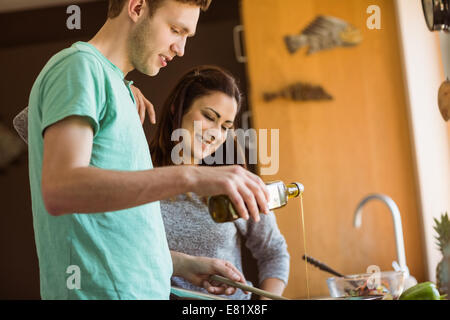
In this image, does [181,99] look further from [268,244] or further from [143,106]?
[268,244]

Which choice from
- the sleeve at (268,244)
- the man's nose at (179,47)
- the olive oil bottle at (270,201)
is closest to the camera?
the olive oil bottle at (270,201)

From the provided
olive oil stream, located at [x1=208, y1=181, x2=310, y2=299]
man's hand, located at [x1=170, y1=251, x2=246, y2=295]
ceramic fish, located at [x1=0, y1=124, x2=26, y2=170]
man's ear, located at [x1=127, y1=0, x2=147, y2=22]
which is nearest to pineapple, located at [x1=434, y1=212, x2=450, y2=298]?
olive oil stream, located at [x1=208, y1=181, x2=310, y2=299]

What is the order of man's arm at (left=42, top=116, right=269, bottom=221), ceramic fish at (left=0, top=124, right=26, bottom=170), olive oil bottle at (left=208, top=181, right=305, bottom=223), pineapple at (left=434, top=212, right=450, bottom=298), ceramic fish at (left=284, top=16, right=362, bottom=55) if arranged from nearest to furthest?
man's arm at (left=42, top=116, right=269, bottom=221) < olive oil bottle at (left=208, top=181, right=305, bottom=223) < pineapple at (left=434, top=212, right=450, bottom=298) < ceramic fish at (left=284, top=16, right=362, bottom=55) < ceramic fish at (left=0, top=124, right=26, bottom=170)

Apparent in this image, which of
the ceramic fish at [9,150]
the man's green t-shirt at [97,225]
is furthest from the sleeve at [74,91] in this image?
the ceramic fish at [9,150]

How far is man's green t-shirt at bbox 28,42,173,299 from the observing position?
524 mm

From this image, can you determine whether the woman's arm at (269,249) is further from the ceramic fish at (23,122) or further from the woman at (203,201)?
the ceramic fish at (23,122)

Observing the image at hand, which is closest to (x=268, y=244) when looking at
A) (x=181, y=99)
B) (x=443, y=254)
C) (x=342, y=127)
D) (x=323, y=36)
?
(x=181, y=99)

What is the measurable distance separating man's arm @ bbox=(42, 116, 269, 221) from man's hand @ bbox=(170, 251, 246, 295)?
0.96 ft

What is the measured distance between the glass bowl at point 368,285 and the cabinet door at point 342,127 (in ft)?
0.21

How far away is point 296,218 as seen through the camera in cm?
77

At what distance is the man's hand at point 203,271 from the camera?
744mm

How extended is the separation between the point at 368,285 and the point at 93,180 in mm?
527

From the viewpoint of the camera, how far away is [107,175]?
1.49 ft

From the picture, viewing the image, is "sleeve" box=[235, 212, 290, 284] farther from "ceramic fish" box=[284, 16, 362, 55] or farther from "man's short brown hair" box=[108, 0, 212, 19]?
"ceramic fish" box=[284, 16, 362, 55]
